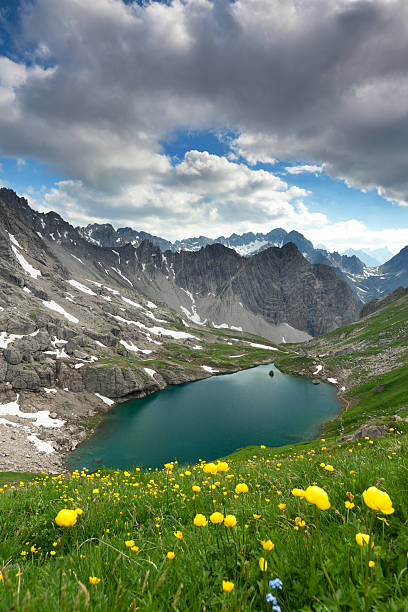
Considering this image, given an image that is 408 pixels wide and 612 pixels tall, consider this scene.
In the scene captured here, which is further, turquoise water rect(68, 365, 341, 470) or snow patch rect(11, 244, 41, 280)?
snow patch rect(11, 244, 41, 280)

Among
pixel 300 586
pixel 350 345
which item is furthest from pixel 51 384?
pixel 350 345

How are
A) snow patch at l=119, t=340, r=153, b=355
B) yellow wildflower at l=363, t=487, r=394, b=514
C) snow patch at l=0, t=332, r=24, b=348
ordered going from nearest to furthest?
yellow wildflower at l=363, t=487, r=394, b=514 < snow patch at l=0, t=332, r=24, b=348 < snow patch at l=119, t=340, r=153, b=355

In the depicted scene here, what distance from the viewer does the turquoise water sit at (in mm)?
65000

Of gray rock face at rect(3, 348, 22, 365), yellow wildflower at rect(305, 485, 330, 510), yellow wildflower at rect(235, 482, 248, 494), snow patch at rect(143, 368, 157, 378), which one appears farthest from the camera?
snow patch at rect(143, 368, 157, 378)

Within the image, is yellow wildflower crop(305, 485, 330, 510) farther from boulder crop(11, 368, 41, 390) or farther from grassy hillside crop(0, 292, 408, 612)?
boulder crop(11, 368, 41, 390)

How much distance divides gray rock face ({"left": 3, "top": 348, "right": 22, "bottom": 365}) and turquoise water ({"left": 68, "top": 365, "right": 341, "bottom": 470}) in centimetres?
3510

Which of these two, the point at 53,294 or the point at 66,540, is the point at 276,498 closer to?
the point at 66,540

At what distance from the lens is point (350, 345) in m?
164

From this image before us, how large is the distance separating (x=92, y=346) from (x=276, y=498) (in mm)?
131204

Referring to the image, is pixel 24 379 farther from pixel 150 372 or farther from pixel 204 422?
pixel 204 422

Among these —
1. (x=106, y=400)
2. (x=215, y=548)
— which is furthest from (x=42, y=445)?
(x=215, y=548)

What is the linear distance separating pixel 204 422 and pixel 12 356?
66.1 meters

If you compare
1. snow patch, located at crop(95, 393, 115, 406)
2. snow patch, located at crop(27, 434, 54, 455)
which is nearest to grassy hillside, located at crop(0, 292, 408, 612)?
snow patch, located at crop(27, 434, 54, 455)

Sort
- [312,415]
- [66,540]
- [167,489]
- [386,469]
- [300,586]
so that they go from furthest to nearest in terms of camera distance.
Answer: [312,415] < [167,489] < [66,540] < [386,469] < [300,586]
